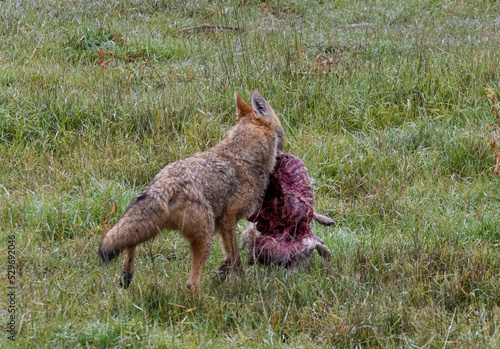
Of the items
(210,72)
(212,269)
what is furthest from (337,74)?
(212,269)

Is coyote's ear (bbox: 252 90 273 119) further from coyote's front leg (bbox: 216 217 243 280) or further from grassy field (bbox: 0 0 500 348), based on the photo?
grassy field (bbox: 0 0 500 348)

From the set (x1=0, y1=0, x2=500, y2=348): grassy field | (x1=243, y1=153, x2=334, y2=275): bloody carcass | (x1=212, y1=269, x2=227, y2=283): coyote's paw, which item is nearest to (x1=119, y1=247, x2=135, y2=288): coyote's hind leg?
(x1=0, y1=0, x2=500, y2=348): grassy field

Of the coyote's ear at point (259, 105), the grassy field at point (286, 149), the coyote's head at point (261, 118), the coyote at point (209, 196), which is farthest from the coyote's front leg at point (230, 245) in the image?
the coyote's ear at point (259, 105)

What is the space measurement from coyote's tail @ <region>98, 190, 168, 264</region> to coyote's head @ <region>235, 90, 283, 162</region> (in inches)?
56.5

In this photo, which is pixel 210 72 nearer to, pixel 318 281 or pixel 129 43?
pixel 129 43

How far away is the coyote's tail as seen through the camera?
3.40 meters

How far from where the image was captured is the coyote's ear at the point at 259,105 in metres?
4.79

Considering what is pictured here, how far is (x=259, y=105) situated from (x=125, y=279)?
1.87 metres

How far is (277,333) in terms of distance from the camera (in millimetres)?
3539

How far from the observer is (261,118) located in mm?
4844

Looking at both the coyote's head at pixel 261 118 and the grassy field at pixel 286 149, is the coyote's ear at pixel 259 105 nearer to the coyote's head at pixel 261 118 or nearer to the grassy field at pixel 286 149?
the coyote's head at pixel 261 118

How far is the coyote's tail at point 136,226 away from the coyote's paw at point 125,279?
52 centimetres

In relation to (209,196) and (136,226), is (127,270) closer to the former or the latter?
(136,226)

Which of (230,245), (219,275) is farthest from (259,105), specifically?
(219,275)
